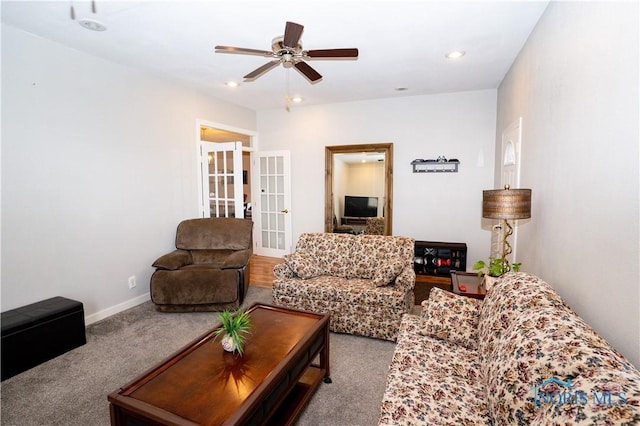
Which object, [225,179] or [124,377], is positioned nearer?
[124,377]

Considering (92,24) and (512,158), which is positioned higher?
(92,24)

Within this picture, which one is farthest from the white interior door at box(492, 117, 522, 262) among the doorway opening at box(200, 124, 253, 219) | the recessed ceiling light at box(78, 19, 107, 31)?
the doorway opening at box(200, 124, 253, 219)

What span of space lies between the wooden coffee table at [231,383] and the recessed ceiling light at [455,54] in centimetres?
294

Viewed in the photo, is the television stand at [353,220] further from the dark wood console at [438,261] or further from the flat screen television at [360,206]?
the dark wood console at [438,261]

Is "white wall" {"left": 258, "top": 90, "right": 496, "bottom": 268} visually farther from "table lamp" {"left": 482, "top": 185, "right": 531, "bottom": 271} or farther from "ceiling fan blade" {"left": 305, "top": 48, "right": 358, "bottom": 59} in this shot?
"ceiling fan blade" {"left": 305, "top": 48, "right": 358, "bottom": 59}

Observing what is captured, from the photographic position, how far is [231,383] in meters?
1.58

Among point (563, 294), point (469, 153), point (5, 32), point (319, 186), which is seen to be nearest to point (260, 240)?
point (319, 186)

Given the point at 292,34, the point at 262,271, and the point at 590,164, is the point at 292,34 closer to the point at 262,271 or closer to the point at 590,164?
the point at 590,164

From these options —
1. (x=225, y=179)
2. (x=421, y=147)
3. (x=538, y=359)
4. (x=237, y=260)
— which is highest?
(x=421, y=147)

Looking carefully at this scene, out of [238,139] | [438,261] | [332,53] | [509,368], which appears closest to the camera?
[509,368]

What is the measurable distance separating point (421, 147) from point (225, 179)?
10.3ft

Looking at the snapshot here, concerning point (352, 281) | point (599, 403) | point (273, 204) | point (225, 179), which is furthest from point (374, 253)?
point (273, 204)

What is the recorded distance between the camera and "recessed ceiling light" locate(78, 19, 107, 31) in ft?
8.55

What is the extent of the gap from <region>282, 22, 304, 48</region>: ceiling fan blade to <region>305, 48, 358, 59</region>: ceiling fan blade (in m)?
0.15
